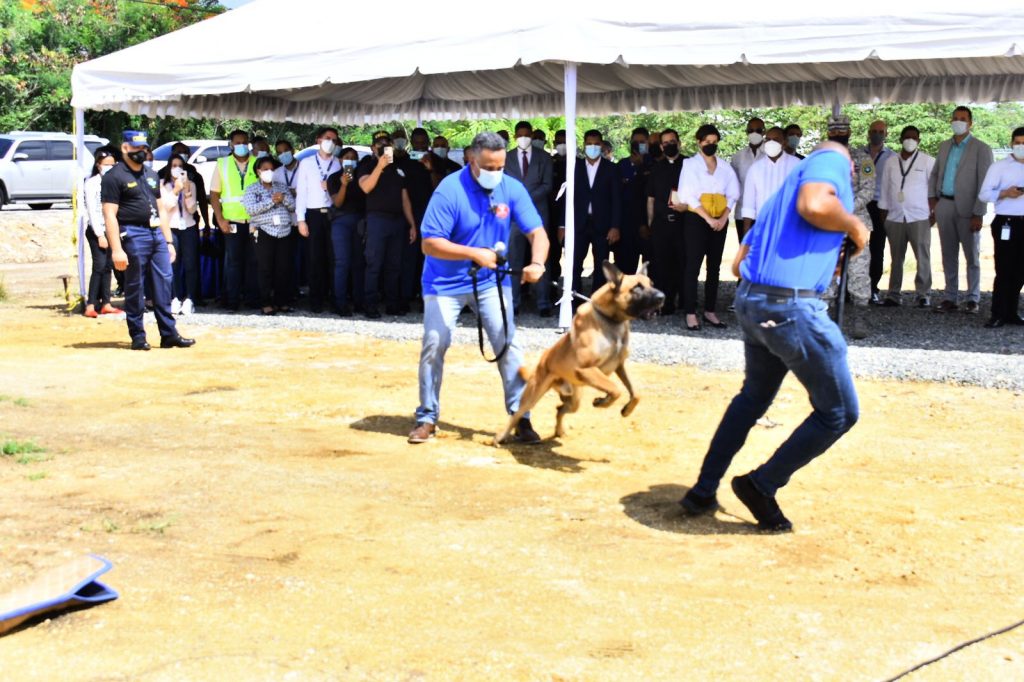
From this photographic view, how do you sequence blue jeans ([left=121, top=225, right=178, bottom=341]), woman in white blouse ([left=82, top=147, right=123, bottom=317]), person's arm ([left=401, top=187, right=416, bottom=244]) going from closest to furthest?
blue jeans ([left=121, top=225, right=178, bottom=341]) < woman in white blouse ([left=82, top=147, right=123, bottom=317]) < person's arm ([left=401, top=187, right=416, bottom=244])

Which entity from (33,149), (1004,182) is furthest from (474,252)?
(33,149)

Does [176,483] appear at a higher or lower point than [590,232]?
lower

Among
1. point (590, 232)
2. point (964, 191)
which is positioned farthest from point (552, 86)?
point (964, 191)

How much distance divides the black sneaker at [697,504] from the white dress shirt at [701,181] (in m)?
6.88

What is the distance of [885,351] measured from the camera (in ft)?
36.3

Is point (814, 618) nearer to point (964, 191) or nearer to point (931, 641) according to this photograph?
point (931, 641)

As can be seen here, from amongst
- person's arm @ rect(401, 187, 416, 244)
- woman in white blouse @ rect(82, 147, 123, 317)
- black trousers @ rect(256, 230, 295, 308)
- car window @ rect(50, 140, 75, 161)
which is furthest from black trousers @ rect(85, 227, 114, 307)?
car window @ rect(50, 140, 75, 161)

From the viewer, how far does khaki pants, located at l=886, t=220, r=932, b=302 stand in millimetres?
14242

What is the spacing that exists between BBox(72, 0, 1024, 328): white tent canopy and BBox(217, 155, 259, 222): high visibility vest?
2.90 ft

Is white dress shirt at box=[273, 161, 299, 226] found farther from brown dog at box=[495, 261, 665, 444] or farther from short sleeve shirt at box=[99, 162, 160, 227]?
brown dog at box=[495, 261, 665, 444]

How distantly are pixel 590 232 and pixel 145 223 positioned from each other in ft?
16.6

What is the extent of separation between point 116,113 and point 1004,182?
94.4 feet

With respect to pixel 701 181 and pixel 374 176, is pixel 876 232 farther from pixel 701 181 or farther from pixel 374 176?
pixel 374 176

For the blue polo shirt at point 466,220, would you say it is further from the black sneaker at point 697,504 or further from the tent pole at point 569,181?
the tent pole at point 569,181
